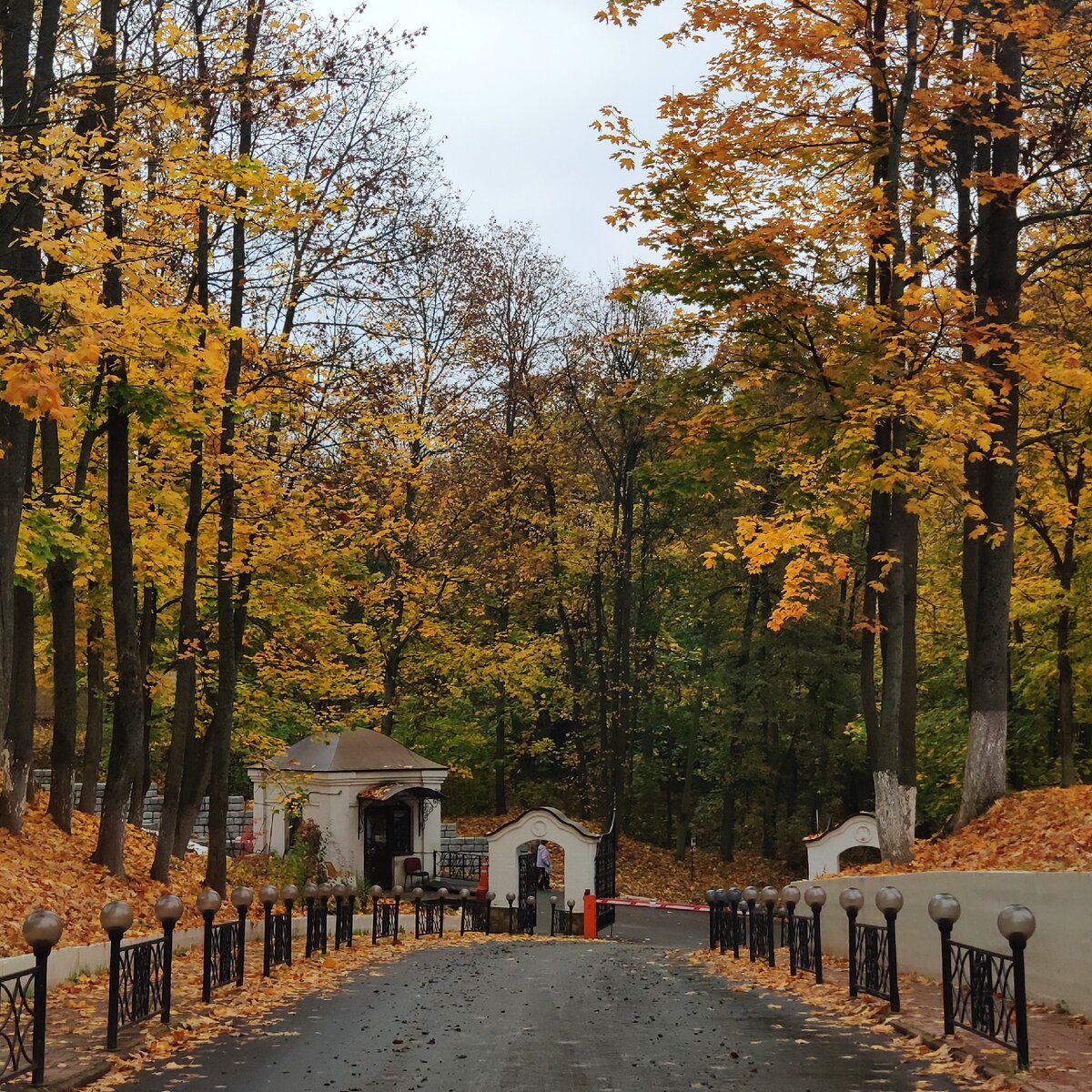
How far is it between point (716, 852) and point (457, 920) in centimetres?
1691

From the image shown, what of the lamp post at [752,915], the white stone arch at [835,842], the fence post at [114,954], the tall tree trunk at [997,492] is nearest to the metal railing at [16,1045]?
the fence post at [114,954]

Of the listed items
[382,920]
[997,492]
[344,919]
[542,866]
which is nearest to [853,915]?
[997,492]

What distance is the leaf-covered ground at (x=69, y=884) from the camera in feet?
42.6

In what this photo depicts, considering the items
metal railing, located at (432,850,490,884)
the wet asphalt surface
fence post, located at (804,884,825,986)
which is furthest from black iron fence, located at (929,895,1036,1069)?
metal railing, located at (432,850,490,884)

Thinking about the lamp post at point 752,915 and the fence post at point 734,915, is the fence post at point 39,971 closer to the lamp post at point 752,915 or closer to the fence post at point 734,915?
the lamp post at point 752,915

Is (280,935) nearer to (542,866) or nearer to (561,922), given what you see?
(561,922)

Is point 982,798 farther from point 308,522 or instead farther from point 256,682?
point 256,682

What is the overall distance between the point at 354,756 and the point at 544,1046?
79.7 ft

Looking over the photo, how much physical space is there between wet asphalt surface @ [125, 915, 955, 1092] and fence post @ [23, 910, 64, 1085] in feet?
1.75

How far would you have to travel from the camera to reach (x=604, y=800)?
127 ft

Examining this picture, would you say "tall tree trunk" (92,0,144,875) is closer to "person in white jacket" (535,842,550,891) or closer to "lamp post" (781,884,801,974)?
"lamp post" (781,884,801,974)

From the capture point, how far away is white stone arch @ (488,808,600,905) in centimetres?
2875

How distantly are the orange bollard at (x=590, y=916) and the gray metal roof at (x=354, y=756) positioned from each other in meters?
6.89

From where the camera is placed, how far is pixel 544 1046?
829cm
